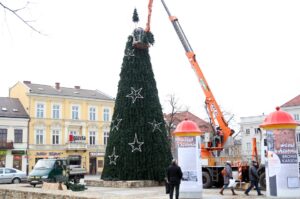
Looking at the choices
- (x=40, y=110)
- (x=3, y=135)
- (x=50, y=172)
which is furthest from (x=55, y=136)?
(x=50, y=172)

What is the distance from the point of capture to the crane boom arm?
995 inches

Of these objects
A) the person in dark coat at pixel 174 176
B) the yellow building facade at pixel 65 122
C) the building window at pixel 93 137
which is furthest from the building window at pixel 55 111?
the person in dark coat at pixel 174 176

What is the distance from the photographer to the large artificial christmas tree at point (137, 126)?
23.1 m

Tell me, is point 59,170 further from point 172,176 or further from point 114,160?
point 172,176

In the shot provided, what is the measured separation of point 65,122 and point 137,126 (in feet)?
118

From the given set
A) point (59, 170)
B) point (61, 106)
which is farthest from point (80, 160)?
point (59, 170)

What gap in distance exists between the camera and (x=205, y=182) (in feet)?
74.5

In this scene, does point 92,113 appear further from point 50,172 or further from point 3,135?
point 50,172

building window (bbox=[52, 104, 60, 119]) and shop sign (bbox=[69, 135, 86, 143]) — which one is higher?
building window (bbox=[52, 104, 60, 119])

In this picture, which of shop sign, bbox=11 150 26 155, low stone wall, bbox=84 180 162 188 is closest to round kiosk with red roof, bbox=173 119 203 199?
low stone wall, bbox=84 180 162 188

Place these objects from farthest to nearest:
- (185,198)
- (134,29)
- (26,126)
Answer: (26,126) → (134,29) → (185,198)

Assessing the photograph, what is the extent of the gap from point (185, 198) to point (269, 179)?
325 cm

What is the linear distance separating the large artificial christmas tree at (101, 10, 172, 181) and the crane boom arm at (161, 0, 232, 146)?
115 inches

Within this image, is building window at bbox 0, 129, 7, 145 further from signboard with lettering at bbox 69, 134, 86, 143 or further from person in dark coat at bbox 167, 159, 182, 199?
person in dark coat at bbox 167, 159, 182, 199
